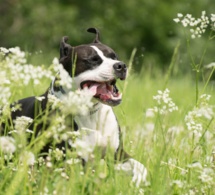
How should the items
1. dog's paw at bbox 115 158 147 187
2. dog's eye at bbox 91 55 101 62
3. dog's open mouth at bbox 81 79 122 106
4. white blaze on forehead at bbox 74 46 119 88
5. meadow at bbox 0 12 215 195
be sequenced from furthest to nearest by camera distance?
dog's eye at bbox 91 55 101 62 < white blaze on forehead at bbox 74 46 119 88 < dog's open mouth at bbox 81 79 122 106 < dog's paw at bbox 115 158 147 187 < meadow at bbox 0 12 215 195

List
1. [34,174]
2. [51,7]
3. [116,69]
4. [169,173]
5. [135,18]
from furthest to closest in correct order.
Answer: [135,18], [51,7], [116,69], [169,173], [34,174]

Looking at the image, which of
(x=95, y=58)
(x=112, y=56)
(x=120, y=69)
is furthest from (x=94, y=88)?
(x=112, y=56)

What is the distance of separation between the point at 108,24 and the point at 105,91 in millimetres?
21044

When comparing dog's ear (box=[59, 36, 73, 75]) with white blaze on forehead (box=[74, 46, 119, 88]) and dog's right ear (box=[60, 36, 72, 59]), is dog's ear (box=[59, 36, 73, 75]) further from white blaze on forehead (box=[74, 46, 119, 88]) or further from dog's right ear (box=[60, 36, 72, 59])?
white blaze on forehead (box=[74, 46, 119, 88])

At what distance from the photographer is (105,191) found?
3.79 meters

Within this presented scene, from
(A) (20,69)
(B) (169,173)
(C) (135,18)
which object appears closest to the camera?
(A) (20,69)

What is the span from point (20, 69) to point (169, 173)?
159cm

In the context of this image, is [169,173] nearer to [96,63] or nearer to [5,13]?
[96,63]

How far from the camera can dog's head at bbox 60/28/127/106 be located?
18.1 feet

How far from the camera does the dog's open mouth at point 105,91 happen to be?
17.8 feet

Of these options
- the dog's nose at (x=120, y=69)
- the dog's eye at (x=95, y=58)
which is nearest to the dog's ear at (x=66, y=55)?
the dog's eye at (x=95, y=58)

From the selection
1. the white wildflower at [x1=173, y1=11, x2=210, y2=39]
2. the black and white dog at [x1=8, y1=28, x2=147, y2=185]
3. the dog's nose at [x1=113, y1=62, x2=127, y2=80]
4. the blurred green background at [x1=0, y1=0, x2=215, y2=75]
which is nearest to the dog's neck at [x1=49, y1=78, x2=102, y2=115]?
the black and white dog at [x1=8, y1=28, x2=147, y2=185]

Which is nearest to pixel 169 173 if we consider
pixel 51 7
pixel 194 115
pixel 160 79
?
A: pixel 194 115

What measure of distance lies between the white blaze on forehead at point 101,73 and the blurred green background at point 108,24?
49.1 feet
